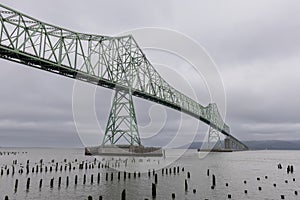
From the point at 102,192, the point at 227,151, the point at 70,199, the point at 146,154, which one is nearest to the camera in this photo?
the point at 70,199

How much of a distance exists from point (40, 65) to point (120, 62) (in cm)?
2625

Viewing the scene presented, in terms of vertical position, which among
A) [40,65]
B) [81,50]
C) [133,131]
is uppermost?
[81,50]

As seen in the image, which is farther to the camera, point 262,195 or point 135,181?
point 135,181

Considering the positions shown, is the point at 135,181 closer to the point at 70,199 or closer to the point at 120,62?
the point at 70,199

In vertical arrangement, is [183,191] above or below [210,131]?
below

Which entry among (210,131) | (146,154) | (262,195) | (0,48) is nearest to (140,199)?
→ (262,195)

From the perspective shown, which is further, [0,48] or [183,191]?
[0,48]

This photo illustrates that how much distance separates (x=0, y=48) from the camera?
114 feet

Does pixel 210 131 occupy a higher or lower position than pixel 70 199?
higher

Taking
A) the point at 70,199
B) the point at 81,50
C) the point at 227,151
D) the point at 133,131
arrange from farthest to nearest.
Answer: the point at 227,151 < the point at 133,131 < the point at 81,50 < the point at 70,199

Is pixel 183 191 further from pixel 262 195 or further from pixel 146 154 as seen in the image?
pixel 146 154

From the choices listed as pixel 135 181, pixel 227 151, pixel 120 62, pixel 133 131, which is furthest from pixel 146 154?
pixel 227 151

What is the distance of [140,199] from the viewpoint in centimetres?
2536

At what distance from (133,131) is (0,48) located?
109 ft
